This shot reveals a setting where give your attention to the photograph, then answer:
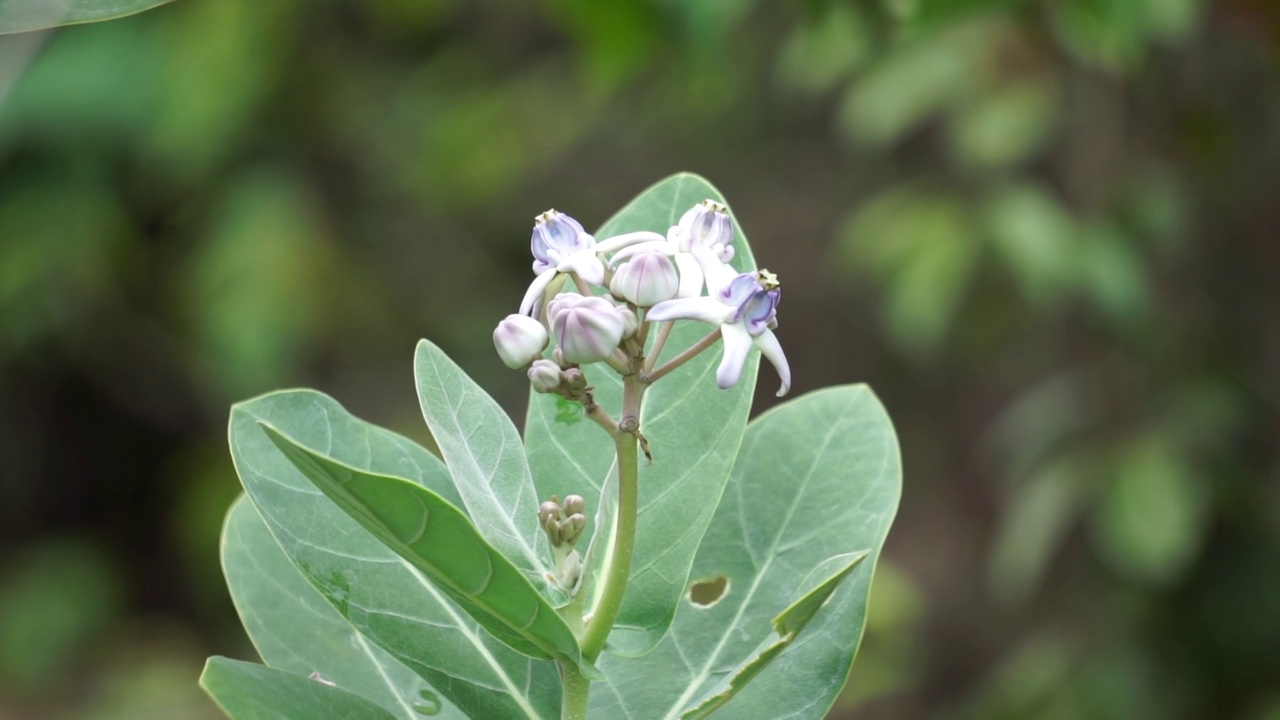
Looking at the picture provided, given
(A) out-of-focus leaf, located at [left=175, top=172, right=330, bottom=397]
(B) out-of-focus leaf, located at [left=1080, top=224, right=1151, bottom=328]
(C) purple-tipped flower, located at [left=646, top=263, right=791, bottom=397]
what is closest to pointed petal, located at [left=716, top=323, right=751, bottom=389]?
(C) purple-tipped flower, located at [left=646, top=263, right=791, bottom=397]

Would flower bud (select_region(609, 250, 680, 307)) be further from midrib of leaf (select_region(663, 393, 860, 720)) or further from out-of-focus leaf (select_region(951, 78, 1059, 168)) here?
out-of-focus leaf (select_region(951, 78, 1059, 168))

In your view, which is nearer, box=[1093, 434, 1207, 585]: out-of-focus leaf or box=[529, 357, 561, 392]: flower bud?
box=[529, 357, 561, 392]: flower bud

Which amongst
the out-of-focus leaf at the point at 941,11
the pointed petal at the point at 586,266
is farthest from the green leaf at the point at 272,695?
the out-of-focus leaf at the point at 941,11

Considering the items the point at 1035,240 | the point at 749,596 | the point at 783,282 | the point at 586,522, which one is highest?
the point at 586,522

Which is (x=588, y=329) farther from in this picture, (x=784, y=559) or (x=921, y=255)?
(x=921, y=255)

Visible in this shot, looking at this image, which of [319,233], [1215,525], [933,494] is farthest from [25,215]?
[1215,525]

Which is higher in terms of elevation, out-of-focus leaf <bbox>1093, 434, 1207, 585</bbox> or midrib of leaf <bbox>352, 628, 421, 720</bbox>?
midrib of leaf <bbox>352, 628, 421, 720</bbox>

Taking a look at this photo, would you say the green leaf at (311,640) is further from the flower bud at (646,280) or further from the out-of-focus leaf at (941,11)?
the out-of-focus leaf at (941,11)

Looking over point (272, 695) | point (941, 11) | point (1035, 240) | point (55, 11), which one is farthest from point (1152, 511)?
point (55, 11)
